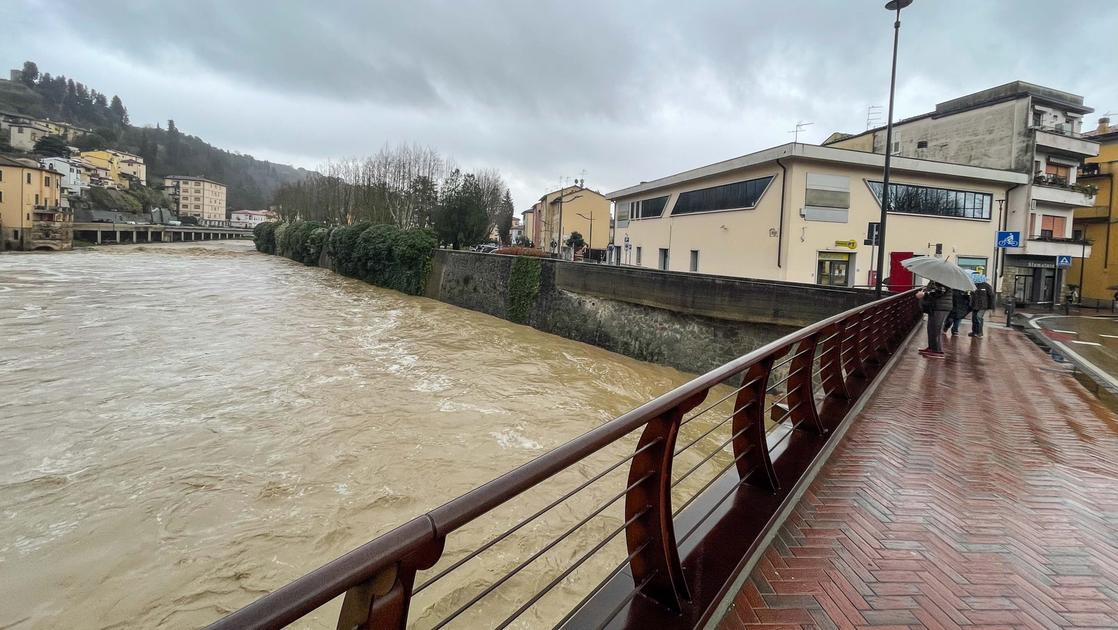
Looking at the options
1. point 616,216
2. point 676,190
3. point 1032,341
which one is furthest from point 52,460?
point 616,216

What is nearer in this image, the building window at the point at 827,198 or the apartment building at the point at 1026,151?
the building window at the point at 827,198

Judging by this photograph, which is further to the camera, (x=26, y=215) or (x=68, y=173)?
(x=68, y=173)

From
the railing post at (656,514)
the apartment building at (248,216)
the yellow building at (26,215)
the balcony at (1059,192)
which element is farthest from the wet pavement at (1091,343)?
the apartment building at (248,216)

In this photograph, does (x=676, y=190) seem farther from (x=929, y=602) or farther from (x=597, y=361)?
(x=929, y=602)

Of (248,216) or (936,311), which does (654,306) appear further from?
(248,216)

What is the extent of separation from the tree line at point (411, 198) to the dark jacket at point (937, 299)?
32.7m

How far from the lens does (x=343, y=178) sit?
2312 inches

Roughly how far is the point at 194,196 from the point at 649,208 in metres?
110

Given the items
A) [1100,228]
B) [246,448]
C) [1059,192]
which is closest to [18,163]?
[246,448]

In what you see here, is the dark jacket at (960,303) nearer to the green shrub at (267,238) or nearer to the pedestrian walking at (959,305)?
the pedestrian walking at (959,305)

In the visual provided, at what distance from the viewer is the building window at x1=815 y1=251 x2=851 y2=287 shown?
69.7 ft

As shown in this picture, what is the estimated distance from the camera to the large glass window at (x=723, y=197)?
2225 centimetres

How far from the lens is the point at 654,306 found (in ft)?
50.0

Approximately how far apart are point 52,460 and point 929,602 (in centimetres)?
962
